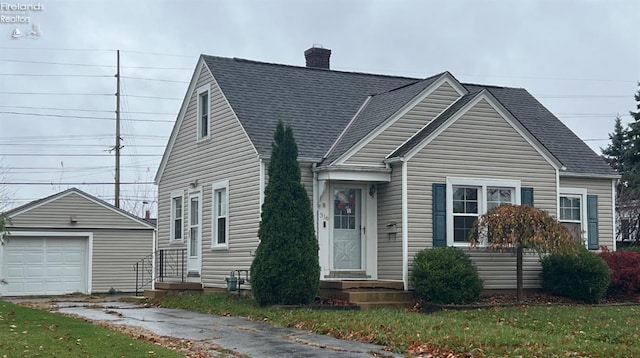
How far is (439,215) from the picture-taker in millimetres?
19344

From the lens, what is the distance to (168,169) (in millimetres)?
25438

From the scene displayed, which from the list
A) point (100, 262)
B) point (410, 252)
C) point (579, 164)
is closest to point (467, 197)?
point (410, 252)

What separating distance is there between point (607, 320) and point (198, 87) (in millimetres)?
12982

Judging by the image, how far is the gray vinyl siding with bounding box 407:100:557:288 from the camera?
19.2m

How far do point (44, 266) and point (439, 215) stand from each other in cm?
1695

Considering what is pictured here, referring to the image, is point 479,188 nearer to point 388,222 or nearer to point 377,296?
point 388,222

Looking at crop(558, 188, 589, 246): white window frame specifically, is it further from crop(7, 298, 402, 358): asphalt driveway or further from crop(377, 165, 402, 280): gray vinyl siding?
crop(7, 298, 402, 358): asphalt driveway

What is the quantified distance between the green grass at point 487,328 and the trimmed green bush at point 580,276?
0.99 meters

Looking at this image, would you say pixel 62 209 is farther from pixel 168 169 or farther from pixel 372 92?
pixel 372 92

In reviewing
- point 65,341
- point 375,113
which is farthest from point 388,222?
point 65,341

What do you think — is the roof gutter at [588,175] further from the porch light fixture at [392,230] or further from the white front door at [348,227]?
the white front door at [348,227]

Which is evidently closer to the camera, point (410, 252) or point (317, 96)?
point (410, 252)

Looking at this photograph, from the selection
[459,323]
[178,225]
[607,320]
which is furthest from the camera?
[178,225]

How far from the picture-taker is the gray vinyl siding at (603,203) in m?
23.0
